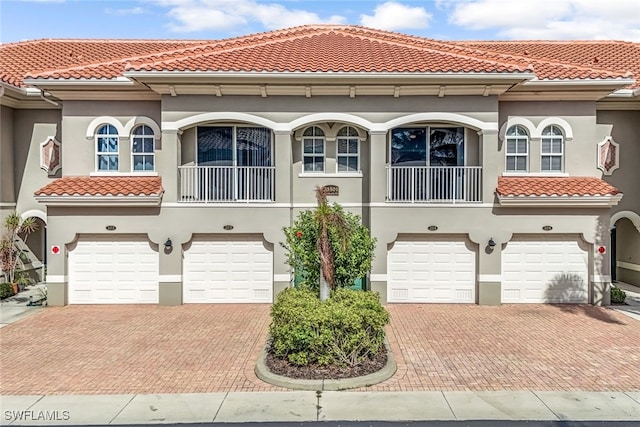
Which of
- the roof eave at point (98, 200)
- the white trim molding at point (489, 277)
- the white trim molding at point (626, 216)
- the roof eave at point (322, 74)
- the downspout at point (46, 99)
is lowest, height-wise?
the white trim molding at point (489, 277)

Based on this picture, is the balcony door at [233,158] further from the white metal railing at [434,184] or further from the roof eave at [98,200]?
the white metal railing at [434,184]

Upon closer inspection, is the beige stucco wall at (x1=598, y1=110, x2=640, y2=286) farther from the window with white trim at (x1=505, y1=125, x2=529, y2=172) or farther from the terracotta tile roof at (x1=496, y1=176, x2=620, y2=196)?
the window with white trim at (x1=505, y1=125, x2=529, y2=172)

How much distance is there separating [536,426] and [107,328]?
993 cm

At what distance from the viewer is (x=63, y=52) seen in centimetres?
1888

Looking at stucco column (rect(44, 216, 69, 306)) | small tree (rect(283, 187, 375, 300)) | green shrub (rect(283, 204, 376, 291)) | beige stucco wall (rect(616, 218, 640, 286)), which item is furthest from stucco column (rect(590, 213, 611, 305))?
stucco column (rect(44, 216, 69, 306))

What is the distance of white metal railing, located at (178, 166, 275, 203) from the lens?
14391 millimetres

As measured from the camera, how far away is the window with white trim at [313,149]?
14680 mm

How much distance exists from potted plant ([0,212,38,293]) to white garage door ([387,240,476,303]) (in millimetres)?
12487

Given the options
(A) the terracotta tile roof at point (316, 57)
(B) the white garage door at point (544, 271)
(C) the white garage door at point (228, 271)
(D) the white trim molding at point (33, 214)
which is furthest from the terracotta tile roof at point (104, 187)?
(B) the white garage door at point (544, 271)

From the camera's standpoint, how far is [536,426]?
6570mm

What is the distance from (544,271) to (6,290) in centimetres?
1719

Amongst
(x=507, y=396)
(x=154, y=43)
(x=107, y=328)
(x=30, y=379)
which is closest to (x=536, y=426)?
(x=507, y=396)

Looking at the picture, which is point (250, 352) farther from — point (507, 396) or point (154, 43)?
point (154, 43)

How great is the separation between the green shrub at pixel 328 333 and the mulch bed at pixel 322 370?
3.8 inches
